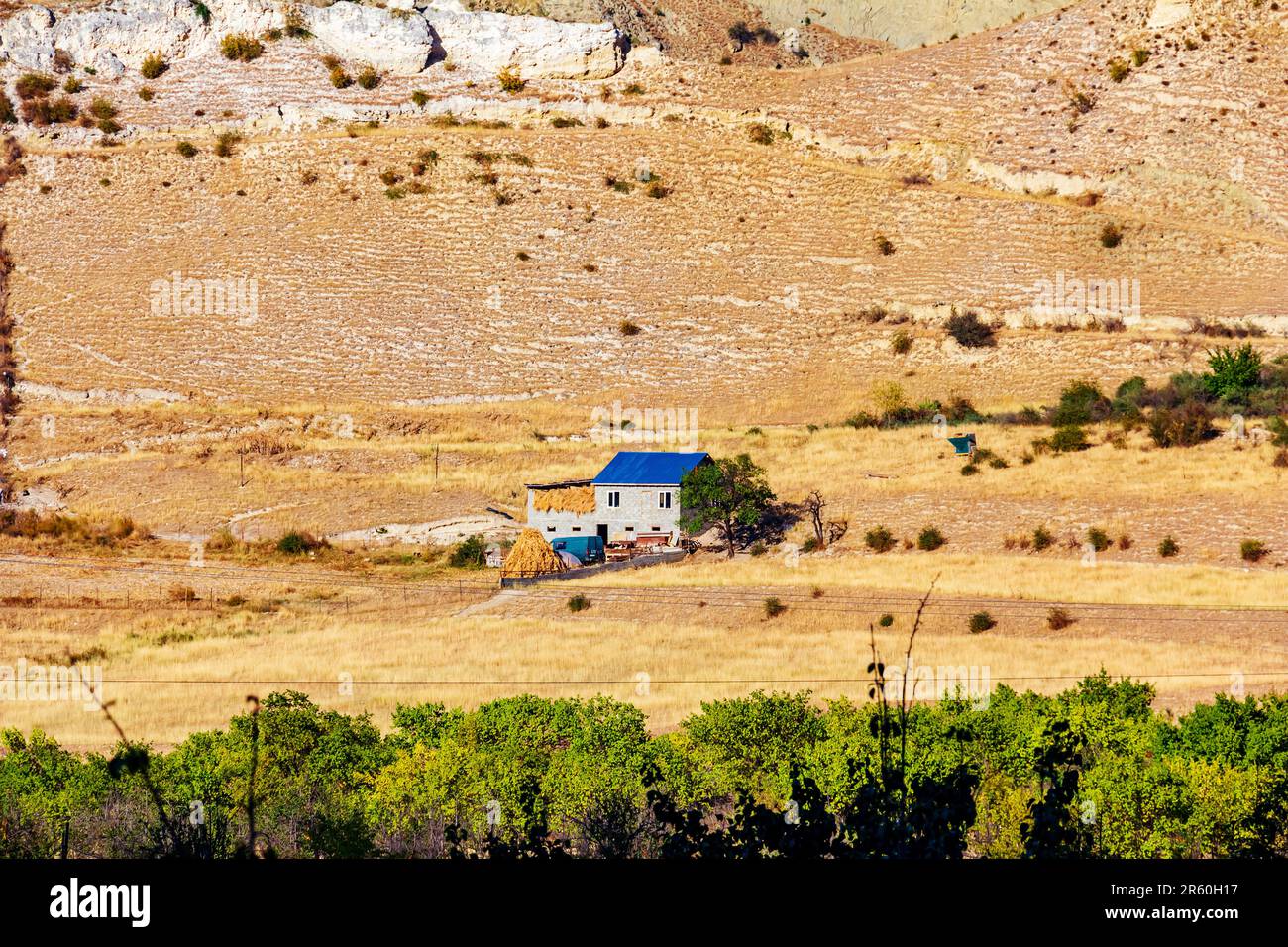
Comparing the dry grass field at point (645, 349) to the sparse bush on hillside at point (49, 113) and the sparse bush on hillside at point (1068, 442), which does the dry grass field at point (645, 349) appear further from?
the sparse bush on hillside at point (49, 113)

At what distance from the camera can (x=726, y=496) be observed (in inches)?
1524

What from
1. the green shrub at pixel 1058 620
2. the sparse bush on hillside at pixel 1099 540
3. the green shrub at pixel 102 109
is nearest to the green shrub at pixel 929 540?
the sparse bush on hillside at pixel 1099 540

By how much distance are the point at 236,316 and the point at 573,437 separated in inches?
699

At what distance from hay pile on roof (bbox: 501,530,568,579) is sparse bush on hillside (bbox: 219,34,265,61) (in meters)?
45.0

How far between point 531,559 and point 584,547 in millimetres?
→ 2246

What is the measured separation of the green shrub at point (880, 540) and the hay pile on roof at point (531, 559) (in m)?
7.52

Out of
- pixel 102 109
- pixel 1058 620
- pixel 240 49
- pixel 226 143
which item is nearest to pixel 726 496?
pixel 1058 620

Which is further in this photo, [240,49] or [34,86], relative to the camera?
[240,49]

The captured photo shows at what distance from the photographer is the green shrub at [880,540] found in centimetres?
3712

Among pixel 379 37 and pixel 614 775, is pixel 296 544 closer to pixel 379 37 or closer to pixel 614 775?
pixel 614 775

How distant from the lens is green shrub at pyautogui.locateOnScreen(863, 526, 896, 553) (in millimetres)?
37125

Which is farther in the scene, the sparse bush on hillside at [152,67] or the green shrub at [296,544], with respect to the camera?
the sparse bush on hillside at [152,67]

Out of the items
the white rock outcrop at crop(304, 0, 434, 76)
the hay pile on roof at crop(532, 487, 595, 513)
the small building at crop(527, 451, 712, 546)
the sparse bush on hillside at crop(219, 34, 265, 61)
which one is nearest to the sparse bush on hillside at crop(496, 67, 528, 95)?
the white rock outcrop at crop(304, 0, 434, 76)

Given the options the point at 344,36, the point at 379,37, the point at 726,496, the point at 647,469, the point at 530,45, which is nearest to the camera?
the point at 726,496
